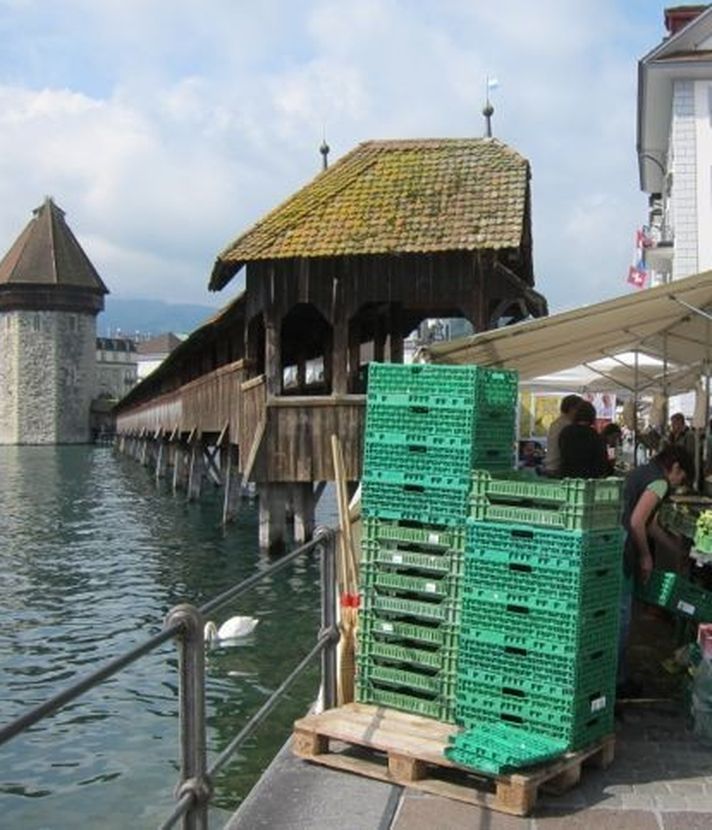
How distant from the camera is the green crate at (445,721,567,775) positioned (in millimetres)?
4445

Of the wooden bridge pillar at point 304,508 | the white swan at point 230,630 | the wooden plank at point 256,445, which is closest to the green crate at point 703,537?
the white swan at point 230,630

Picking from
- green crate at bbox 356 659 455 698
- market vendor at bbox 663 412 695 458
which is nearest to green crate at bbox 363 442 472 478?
green crate at bbox 356 659 455 698

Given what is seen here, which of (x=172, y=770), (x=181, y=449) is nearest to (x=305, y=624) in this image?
(x=172, y=770)

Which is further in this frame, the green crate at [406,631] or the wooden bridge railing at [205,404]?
the wooden bridge railing at [205,404]

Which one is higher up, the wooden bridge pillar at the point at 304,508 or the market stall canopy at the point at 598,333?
the market stall canopy at the point at 598,333

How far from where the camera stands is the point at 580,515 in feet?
15.5

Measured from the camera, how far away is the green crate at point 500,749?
175 inches

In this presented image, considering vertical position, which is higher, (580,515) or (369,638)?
(580,515)

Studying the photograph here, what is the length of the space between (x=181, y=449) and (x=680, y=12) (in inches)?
774

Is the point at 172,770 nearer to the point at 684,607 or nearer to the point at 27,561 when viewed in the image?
the point at 684,607

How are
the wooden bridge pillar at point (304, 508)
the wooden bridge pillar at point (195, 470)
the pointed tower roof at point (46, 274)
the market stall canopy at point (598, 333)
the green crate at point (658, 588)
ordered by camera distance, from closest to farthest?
the green crate at point (658, 588)
the market stall canopy at point (598, 333)
the wooden bridge pillar at point (304, 508)
the wooden bridge pillar at point (195, 470)
the pointed tower roof at point (46, 274)

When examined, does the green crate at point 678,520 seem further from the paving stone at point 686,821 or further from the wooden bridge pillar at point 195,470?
the wooden bridge pillar at point 195,470

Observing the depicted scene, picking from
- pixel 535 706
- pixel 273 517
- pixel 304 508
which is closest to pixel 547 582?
pixel 535 706

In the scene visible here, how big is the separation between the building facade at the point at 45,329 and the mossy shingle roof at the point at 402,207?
63093 mm
